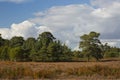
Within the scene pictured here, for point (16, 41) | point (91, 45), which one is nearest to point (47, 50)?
point (91, 45)

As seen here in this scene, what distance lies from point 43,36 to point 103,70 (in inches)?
3466

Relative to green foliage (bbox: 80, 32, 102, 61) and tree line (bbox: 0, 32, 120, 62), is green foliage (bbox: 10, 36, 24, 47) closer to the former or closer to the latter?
tree line (bbox: 0, 32, 120, 62)

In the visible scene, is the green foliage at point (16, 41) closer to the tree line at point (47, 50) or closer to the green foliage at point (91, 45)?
the tree line at point (47, 50)

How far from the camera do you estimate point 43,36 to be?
113 metres

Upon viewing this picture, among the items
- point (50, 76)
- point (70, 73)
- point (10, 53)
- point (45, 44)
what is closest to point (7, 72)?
point (50, 76)

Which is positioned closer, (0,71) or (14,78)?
(14,78)

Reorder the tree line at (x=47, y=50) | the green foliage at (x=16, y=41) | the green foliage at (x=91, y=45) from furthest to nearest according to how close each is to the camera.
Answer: the green foliage at (x=16, y=41)
the green foliage at (x=91, y=45)
the tree line at (x=47, y=50)

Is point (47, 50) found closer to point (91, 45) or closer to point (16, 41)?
point (91, 45)

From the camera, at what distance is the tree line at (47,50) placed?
296ft

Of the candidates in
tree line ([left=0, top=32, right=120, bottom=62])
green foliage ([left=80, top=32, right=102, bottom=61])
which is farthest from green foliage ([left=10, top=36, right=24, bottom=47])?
green foliage ([left=80, top=32, right=102, bottom=61])

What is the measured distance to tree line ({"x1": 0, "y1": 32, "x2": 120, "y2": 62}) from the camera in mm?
90256

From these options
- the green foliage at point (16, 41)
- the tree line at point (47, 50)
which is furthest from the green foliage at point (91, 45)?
the green foliage at point (16, 41)

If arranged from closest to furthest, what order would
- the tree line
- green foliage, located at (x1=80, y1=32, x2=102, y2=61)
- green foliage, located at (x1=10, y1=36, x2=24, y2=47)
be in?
1. the tree line
2. green foliage, located at (x1=80, y1=32, x2=102, y2=61)
3. green foliage, located at (x1=10, y1=36, x2=24, y2=47)

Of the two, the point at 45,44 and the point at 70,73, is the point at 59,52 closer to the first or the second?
the point at 45,44
